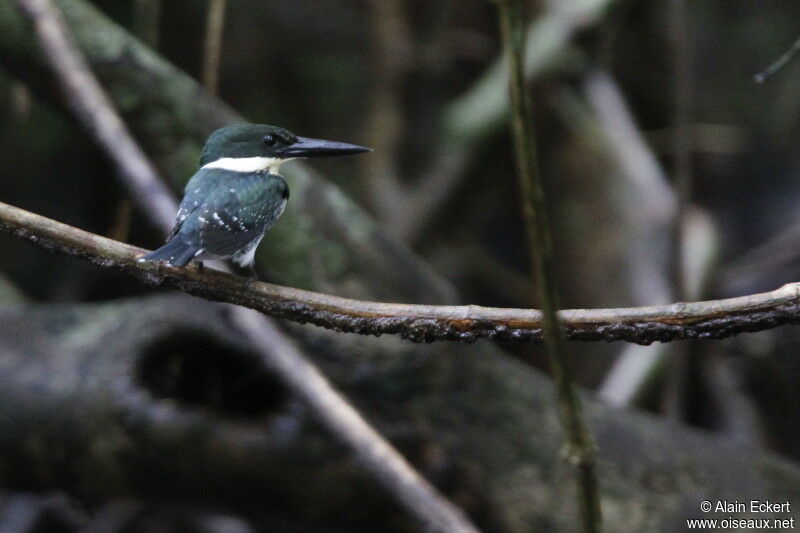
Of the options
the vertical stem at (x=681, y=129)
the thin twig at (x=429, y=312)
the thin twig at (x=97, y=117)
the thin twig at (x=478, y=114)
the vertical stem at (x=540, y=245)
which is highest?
the thin twig at (x=478, y=114)

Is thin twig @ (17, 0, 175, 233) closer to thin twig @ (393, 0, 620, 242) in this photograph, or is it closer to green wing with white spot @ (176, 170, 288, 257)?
green wing with white spot @ (176, 170, 288, 257)

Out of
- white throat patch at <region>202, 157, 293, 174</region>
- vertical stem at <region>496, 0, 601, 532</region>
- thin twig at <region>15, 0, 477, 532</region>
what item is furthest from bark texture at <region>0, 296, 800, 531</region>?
vertical stem at <region>496, 0, 601, 532</region>

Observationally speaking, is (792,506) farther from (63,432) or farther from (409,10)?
(409,10)

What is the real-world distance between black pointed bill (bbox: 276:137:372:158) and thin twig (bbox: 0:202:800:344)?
0.45m

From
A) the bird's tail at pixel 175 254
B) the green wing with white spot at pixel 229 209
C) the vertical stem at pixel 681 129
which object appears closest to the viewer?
the bird's tail at pixel 175 254

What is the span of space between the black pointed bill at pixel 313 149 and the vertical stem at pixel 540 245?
3.31 ft

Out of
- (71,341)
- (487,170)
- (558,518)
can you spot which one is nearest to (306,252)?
(71,341)

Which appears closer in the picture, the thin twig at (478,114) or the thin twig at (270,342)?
the thin twig at (270,342)

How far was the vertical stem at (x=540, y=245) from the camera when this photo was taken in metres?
0.70

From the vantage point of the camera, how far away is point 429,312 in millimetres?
1354

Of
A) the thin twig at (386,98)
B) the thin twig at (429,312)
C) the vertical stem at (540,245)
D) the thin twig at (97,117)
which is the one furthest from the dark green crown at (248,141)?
the thin twig at (386,98)

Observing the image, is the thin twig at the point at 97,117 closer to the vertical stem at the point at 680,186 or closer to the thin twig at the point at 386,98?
the vertical stem at the point at 680,186

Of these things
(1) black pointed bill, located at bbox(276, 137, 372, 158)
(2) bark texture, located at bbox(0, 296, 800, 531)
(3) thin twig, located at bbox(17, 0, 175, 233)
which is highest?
(3) thin twig, located at bbox(17, 0, 175, 233)

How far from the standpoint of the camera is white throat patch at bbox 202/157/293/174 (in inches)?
78.6
